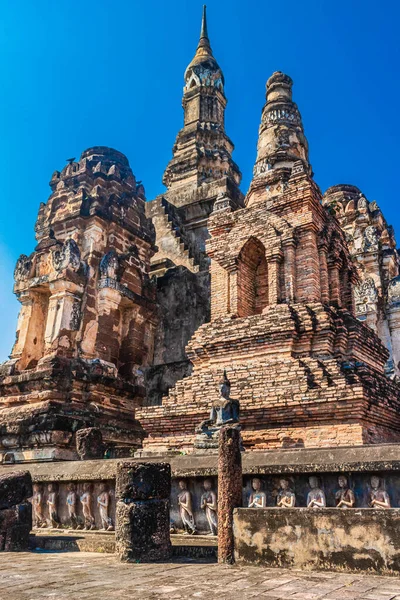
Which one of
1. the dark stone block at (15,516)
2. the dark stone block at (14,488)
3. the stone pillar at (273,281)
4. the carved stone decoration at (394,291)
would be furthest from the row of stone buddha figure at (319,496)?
the carved stone decoration at (394,291)

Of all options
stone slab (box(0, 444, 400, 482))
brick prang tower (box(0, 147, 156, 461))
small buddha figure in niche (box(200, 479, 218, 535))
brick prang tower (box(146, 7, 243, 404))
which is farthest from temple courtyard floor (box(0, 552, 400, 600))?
brick prang tower (box(146, 7, 243, 404))

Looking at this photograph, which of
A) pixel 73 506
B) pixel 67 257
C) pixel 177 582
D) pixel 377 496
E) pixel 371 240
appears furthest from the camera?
pixel 371 240

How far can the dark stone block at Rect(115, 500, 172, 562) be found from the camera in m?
6.45

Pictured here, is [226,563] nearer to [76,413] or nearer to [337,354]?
[337,354]

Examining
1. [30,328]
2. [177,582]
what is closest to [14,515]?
[177,582]

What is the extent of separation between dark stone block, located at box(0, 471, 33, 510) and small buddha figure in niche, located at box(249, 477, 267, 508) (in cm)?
325

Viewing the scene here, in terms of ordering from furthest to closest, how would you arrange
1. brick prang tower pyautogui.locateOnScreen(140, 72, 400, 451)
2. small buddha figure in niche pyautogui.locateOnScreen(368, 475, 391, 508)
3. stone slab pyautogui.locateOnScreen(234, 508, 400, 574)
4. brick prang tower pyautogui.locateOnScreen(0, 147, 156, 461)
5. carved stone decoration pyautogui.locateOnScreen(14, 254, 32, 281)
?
carved stone decoration pyautogui.locateOnScreen(14, 254, 32, 281) → brick prang tower pyautogui.locateOnScreen(0, 147, 156, 461) → brick prang tower pyautogui.locateOnScreen(140, 72, 400, 451) → small buddha figure in niche pyautogui.locateOnScreen(368, 475, 391, 508) → stone slab pyautogui.locateOnScreen(234, 508, 400, 574)

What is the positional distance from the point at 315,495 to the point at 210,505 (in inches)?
59.2

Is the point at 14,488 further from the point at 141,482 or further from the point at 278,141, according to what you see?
the point at 278,141

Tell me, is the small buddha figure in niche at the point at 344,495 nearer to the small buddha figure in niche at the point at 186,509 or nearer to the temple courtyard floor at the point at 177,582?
the temple courtyard floor at the point at 177,582

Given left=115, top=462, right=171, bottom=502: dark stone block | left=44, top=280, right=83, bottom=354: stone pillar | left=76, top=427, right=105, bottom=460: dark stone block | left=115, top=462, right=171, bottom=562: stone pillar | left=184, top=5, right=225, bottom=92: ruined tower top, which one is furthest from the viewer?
left=184, top=5, right=225, bottom=92: ruined tower top

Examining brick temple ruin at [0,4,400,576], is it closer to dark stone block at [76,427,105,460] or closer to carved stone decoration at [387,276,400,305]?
carved stone decoration at [387,276,400,305]

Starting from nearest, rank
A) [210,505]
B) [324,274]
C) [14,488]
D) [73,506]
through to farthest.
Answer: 1. [210,505]
2. [14,488]
3. [73,506]
4. [324,274]

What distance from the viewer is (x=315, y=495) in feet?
22.3
